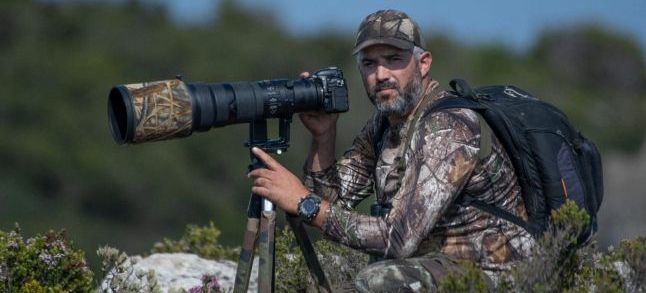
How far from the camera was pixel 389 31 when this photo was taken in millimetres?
6105

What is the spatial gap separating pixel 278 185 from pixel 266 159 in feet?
0.39

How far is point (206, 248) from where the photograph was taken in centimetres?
901

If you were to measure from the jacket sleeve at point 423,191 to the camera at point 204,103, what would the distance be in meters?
0.52

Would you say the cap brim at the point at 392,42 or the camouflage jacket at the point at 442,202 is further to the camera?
the cap brim at the point at 392,42

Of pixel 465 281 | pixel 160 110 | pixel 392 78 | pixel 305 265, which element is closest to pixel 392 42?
pixel 392 78

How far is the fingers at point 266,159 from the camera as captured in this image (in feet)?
19.6

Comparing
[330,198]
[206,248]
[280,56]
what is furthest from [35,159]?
[330,198]

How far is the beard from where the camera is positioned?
6.15 metres

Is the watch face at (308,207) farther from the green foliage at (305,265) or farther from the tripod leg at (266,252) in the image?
the green foliage at (305,265)

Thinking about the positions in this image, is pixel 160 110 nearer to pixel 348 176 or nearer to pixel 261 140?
pixel 261 140

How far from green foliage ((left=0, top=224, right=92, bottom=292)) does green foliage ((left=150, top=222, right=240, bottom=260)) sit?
2.28 meters

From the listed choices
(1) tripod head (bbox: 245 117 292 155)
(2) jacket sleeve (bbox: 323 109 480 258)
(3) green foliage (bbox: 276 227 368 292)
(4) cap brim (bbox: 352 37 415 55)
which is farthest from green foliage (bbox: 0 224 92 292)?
(4) cap brim (bbox: 352 37 415 55)

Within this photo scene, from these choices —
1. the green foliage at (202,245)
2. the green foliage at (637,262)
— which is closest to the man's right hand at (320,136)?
the green foliage at (637,262)

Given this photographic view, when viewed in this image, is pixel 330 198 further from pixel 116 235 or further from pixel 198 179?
pixel 198 179
